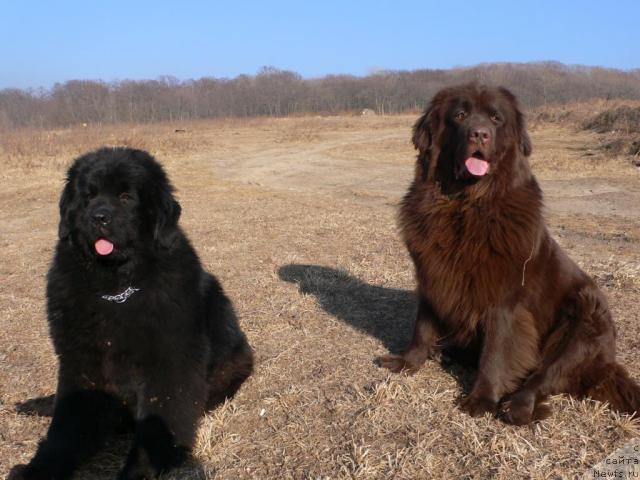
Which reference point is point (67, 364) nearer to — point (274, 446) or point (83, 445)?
point (83, 445)

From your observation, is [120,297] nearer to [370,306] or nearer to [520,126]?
[520,126]

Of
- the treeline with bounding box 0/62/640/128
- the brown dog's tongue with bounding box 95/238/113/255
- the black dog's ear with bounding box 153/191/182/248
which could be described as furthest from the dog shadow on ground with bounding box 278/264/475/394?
the treeline with bounding box 0/62/640/128

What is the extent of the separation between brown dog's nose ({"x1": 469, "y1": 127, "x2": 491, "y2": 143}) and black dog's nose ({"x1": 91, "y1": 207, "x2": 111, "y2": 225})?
204 centimetres

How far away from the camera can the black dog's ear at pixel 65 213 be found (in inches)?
114

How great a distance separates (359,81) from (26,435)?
92.9 m

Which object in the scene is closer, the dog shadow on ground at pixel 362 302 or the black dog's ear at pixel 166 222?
the black dog's ear at pixel 166 222

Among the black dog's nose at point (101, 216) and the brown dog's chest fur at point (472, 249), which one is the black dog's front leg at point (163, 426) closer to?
the black dog's nose at point (101, 216)

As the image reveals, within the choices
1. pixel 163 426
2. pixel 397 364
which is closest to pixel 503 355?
pixel 397 364

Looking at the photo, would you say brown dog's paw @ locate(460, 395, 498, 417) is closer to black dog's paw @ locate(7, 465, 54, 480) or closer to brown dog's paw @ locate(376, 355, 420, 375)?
brown dog's paw @ locate(376, 355, 420, 375)

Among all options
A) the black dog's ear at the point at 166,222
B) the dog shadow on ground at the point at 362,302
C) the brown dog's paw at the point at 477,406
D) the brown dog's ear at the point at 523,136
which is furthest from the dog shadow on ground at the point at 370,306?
the black dog's ear at the point at 166,222

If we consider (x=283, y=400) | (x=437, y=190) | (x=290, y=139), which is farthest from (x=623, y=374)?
(x=290, y=139)

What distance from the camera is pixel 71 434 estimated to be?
2.75m

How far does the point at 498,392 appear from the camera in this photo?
3211 millimetres

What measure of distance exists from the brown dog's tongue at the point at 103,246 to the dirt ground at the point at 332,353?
1109mm
